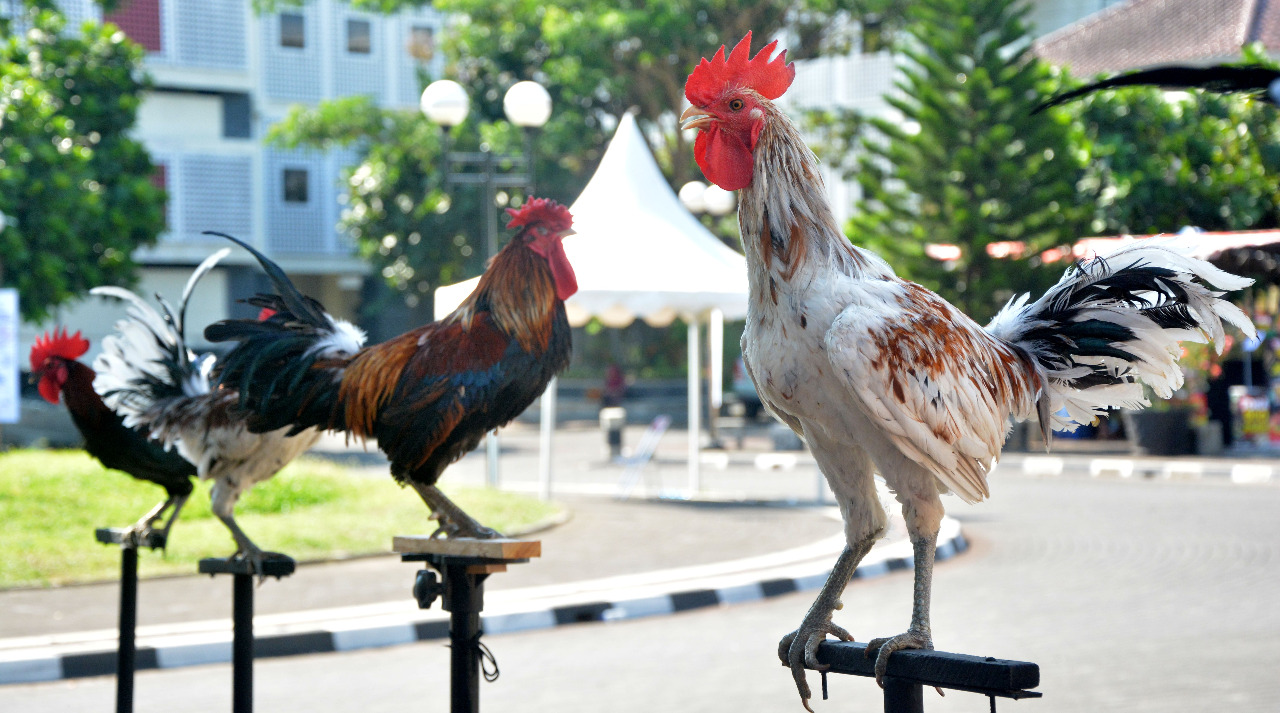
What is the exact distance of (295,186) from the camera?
4094 centimetres

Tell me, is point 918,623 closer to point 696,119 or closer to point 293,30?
point 696,119

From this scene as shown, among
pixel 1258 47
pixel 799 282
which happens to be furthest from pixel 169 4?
pixel 799 282

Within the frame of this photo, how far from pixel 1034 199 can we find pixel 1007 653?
1731 centimetres

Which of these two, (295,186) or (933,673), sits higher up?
(295,186)

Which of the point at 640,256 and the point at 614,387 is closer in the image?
the point at 640,256

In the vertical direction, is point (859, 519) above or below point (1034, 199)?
below

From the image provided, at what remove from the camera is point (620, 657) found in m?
7.30

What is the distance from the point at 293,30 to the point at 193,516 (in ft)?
104

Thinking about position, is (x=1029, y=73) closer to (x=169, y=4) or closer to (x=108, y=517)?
(x=108, y=517)

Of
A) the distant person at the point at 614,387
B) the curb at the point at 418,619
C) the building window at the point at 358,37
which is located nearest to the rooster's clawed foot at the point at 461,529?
the curb at the point at 418,619

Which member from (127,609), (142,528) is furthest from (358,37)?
(127,609)

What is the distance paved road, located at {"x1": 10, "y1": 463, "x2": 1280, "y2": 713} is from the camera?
630 cm

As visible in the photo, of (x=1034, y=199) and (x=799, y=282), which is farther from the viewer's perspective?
(x=1034, y=199)

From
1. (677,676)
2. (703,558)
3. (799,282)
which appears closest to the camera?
(799,282)
